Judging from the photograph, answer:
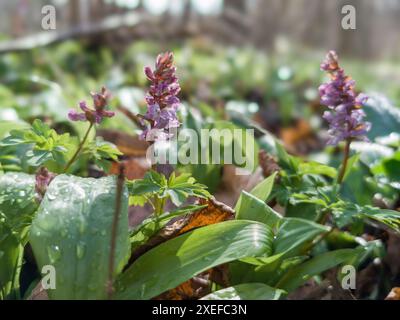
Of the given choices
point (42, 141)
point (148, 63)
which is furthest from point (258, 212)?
point (148, 63)

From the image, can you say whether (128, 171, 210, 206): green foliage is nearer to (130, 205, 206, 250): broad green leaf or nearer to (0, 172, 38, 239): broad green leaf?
(130, 205, 206, 250): broad green leaf

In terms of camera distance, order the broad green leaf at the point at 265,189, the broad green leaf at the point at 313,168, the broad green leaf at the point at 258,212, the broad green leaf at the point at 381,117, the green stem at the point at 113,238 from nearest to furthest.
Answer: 1. the green stem at the point at 113,238
2. the broad green leaf at the point at 258,212
3. the broad green leaf at the point at 265,189
4. the broad green leaf at the point at 313,168
5. the broad green leaf at the point at 381,117

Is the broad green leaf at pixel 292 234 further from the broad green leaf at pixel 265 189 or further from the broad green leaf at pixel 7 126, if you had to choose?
the broad green leaf at pixel 7 126

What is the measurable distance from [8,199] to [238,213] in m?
0.63

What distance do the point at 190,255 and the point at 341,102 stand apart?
2.10ft

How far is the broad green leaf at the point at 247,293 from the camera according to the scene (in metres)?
1.51

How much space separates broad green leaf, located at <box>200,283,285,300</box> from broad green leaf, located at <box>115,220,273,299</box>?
0.29ft

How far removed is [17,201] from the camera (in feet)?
5.33

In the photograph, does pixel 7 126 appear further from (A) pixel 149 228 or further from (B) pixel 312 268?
(B) pixel 312 268

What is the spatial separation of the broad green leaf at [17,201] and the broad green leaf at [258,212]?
22.5 inches

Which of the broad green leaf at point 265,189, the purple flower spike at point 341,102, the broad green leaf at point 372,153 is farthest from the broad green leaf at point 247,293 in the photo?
the broad green leaf at point 372,153

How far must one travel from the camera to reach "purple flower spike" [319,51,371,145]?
1754 mm

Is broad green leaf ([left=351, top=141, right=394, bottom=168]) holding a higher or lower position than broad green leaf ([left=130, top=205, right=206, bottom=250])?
lower

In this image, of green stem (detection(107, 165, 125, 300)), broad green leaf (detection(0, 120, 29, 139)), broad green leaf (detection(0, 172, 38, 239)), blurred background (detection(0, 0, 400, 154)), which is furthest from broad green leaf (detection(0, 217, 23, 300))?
blurred background (detection(0, 0, 400, 154))
